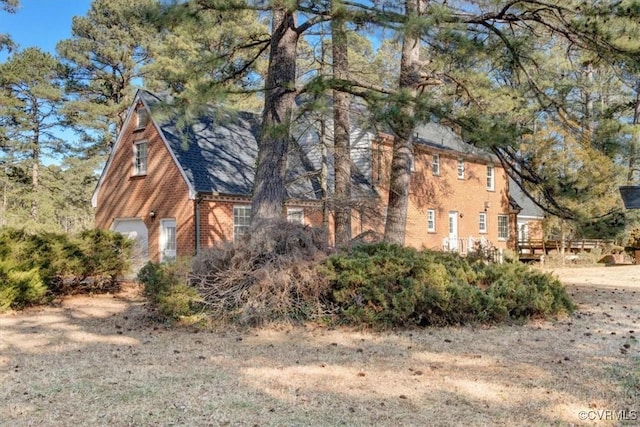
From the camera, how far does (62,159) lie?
30391mm

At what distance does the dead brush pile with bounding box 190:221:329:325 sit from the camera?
26.5 ft

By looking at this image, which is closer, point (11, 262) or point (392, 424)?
point (392, 424)

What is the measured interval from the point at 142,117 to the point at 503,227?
18.8 meters

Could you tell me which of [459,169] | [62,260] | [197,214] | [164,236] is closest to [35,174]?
[164,236]

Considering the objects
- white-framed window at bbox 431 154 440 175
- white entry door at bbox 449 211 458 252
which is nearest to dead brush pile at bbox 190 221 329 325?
white-framed window at bbox 431 154 440 175

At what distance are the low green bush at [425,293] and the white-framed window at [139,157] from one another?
39.0ft

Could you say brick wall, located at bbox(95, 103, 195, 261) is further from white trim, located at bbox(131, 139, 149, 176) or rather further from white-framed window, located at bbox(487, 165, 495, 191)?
white-framed window, located at bbox(487, 165, 495, 191)

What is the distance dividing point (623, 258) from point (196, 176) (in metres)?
19.4

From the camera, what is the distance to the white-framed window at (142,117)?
1814 cm

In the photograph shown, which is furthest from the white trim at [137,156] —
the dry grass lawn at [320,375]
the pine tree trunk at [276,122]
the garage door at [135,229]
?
the dry grass lawn at [320,375]

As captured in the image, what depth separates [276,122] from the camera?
9.99 metres

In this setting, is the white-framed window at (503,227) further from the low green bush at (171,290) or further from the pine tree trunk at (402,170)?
the low green bush at (171,290)

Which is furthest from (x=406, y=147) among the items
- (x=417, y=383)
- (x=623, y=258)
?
(x=623, y=258)

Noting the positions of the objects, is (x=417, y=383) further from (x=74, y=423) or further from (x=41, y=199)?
(x=41, y=199)
